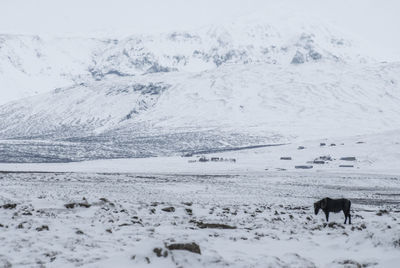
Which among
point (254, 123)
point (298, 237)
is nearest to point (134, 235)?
point (298, 237)

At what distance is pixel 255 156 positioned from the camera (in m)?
127

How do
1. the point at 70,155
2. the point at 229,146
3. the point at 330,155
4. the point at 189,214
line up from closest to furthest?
1. the point at 189,214
2. the point at 330,155
3. the point at 70,155
4. the point at 229,146

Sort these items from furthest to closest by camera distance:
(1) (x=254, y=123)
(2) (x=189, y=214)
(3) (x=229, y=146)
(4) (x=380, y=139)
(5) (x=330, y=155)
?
(1) (x=254, y=123), (3) (x=229, y=146), (4) (x=380, y=139), (5) (x=330, y=155), (2) (x=189, y=214)

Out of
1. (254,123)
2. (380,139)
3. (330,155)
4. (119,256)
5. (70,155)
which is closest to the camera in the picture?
(119,256)

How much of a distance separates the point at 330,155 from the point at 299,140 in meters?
45.1

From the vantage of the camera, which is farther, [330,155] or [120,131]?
[120,131]

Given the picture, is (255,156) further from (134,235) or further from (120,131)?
(134,235)

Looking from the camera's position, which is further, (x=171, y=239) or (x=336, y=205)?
(x=336, y=205)

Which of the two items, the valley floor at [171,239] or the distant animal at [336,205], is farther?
the distant animal at [336,205]

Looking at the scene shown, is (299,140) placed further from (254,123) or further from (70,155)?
(70,155)

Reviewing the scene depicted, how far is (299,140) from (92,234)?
15645 cm

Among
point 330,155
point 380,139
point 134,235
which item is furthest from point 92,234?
point 380,139

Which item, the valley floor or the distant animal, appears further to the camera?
the distant animal

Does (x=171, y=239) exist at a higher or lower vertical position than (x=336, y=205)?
higher
